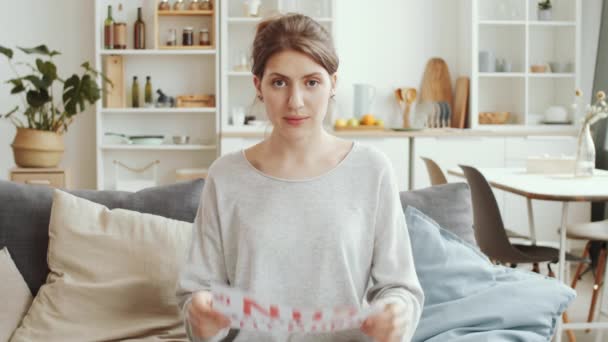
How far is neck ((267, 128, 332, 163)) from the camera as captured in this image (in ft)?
5.37

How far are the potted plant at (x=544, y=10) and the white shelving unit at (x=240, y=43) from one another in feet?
5.36

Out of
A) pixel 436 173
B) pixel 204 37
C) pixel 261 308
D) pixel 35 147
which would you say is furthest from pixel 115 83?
pixel 261 308

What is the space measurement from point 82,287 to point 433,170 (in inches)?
→ 112

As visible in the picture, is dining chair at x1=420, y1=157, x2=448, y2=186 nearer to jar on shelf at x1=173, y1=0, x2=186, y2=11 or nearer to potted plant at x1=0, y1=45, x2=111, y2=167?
potted plant at x1=0, y1=45, x2=111, y2=167

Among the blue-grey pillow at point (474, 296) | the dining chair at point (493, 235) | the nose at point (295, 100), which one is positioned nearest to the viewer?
the nose at point (295, 100)

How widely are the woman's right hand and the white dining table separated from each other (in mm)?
2034

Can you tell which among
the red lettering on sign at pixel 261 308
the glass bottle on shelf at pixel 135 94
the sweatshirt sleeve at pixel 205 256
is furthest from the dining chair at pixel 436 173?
the red lettering on sign at pixel 261 308

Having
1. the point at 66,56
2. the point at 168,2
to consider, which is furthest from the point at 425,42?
the point at 66,56

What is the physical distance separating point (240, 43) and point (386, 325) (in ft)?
17.2

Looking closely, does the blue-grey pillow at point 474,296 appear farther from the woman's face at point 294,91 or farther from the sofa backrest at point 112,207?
the woman's face at point 294,91

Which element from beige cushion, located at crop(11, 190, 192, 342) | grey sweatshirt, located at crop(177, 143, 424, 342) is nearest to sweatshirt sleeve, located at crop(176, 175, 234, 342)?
grey sweatshirt, located at crop(177, 143, 424, 342)

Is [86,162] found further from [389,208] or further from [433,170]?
[389,208]

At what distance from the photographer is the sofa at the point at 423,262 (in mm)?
2090

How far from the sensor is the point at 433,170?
15.4ft
